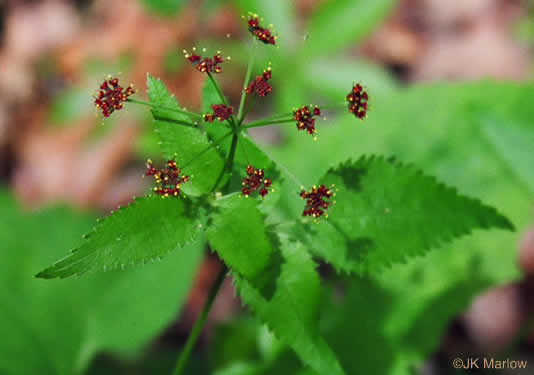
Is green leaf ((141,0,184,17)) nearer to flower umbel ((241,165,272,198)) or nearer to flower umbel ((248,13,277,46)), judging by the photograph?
flower umbel ((248,13,277,46))

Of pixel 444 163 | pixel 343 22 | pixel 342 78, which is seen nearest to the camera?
pixel 444 163

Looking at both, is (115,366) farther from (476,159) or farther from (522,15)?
(522,15)

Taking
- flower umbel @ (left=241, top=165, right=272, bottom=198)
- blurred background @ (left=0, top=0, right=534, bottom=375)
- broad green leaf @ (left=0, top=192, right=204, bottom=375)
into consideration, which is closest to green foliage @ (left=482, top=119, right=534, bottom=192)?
blurred background @ (left=0, top=0, right=534, bottom=375)

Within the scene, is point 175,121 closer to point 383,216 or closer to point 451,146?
point 383,216

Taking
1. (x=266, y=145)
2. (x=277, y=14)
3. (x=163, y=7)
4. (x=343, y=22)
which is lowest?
(x=266, y=145)

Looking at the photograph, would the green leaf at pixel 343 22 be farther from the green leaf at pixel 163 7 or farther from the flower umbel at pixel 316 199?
the flower umbel at pixel 316 199

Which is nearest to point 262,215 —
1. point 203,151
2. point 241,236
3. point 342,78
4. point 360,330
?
point 241,236

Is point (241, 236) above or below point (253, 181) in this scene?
below
